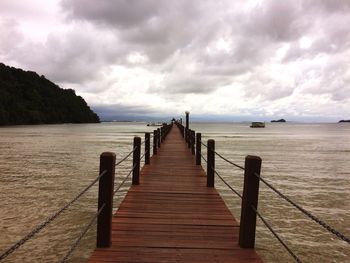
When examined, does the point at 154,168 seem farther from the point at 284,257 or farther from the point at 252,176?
the point at 252,176

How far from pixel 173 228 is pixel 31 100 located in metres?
163

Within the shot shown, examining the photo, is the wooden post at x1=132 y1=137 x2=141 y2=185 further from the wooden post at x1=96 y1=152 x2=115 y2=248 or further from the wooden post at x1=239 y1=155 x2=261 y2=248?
the wooden post at x1=239 y1=155 x2=261 y2=248

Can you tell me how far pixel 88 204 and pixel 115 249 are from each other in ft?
27.2

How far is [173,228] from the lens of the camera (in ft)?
19.6

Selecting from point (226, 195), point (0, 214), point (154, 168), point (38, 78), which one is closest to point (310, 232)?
point (226, 195)

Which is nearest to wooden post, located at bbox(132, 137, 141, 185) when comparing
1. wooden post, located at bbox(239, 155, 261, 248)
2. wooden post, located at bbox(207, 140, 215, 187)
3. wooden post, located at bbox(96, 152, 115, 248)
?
wooden post, located at bbox(207, 140, 215, 187)

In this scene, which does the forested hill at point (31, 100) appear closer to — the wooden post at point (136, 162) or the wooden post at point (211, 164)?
the wooden post at point (136, 162)

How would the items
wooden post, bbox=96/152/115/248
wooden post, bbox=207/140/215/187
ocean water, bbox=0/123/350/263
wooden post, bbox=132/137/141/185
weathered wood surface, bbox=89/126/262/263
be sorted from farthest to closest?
wooden post, bbox=207/140/215/187, wooden post, bbox=132/137/141/185, ocean water, bbox=0/123/350/263, wooden post, bbox=96/152/115/248, weathered wood surface, bbox=89/126/262/263

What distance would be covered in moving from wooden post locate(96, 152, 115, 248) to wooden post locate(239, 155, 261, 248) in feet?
6.28

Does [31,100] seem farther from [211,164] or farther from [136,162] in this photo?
[211,164]

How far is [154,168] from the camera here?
13078mm

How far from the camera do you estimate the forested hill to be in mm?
134625

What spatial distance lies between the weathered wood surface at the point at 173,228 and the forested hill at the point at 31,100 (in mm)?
130763

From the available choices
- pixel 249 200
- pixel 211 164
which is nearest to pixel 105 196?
pixel 249 200
